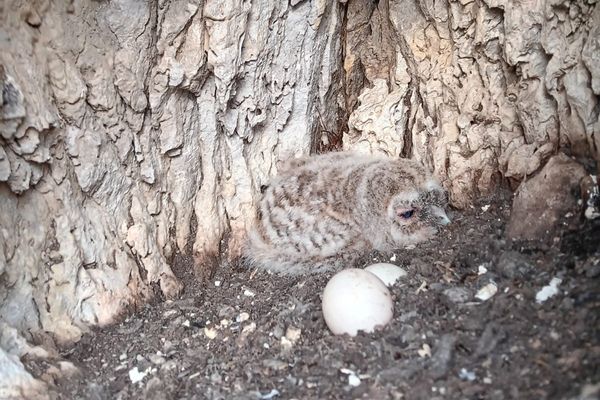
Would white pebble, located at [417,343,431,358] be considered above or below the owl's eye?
below

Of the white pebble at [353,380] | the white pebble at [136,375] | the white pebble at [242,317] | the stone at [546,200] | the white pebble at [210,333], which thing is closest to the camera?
the white pebble at [353,380]

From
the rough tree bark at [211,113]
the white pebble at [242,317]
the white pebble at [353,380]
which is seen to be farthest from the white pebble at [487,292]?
the white pebble at [242,317]

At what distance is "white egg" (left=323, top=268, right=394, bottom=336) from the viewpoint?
256 centimetres

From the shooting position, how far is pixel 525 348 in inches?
86.7

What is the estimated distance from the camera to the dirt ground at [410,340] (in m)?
2.17

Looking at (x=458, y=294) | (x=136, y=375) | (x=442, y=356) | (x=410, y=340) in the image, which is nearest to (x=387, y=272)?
(x=458, y=294)

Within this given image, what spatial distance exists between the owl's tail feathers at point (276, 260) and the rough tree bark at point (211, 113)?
4.6 inches

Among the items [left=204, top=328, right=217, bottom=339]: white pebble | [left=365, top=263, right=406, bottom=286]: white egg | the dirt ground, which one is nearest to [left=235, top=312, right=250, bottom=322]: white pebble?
the dirt ground

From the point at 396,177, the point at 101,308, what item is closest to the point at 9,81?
the point at 101,308

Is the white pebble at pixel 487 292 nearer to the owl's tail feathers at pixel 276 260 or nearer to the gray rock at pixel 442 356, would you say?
the gray rock at pixel 442 356

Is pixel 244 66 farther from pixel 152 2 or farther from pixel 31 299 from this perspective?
pixel 31 299

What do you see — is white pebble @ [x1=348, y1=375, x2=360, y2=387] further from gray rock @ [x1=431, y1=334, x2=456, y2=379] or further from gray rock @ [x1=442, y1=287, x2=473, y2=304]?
gray rock @ [x1=442, y1=287, x2=473, y2=304]

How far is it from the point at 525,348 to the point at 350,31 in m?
2.32

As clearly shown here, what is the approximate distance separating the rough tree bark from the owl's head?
176mm
